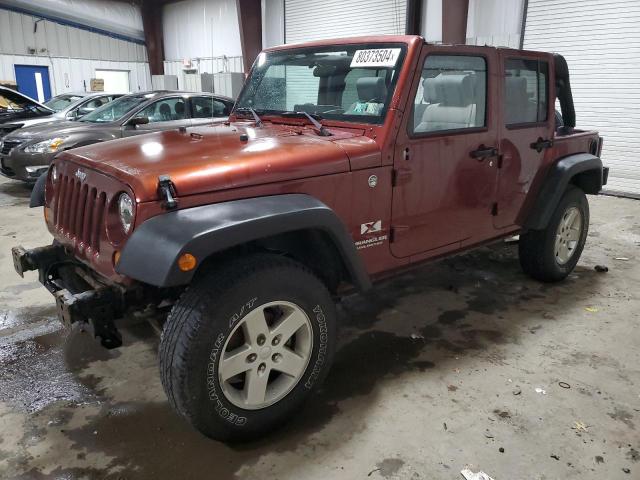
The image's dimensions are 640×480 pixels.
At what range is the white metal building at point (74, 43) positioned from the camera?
1547 centimetres

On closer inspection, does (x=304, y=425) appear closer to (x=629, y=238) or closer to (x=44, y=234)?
(x=44, y=234)

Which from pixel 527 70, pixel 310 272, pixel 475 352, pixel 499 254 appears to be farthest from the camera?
Result: pixel 499 254

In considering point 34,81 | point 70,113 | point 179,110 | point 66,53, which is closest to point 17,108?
point 70,113

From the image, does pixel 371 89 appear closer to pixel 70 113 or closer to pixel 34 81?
pixel 70 113

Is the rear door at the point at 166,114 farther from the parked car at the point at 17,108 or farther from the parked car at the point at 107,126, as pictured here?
the parked car at the point at 17,108

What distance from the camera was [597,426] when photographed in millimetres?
2361

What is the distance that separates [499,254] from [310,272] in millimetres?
3189

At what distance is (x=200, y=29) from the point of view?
1634 centimetres

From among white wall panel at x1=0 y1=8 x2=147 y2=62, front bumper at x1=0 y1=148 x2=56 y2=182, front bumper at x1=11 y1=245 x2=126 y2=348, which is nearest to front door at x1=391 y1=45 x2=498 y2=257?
front bumper at x1=11 y1=245 x2=126 y2=348

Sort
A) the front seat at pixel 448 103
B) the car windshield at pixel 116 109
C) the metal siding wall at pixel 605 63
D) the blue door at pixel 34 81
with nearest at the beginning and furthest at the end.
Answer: the front seat at pixel 448 103
the car windshield at pixel 116 109
the metal siding wall at pixel 605 63
the blue door at pixel 34 81

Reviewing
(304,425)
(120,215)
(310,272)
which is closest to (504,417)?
(304,425)

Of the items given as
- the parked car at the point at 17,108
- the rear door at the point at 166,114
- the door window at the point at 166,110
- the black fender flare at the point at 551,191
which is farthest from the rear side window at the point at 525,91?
the parked car at the point at 17,108

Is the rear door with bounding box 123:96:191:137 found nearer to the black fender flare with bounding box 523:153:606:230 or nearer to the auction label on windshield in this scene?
the auction label on windshield

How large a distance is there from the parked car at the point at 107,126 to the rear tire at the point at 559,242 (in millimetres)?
4238
